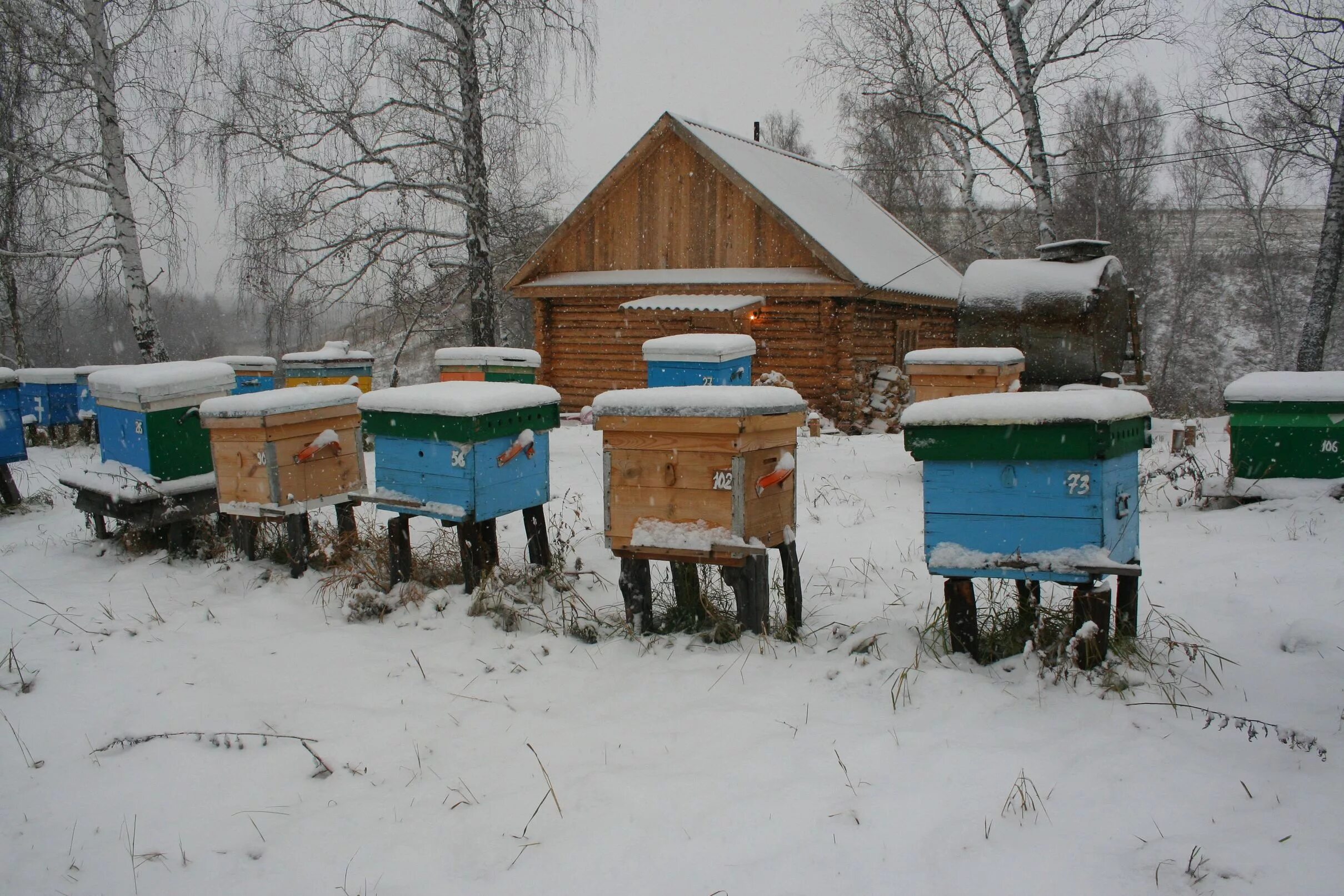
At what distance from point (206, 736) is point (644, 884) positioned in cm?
209

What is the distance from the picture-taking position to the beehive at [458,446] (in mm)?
4246

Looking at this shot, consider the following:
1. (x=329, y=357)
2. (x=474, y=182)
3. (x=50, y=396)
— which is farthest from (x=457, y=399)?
(x=50, y=396)

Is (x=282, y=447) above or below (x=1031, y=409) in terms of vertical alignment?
below

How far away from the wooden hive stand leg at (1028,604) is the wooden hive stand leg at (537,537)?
262 centimetres

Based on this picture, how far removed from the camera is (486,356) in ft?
33.1

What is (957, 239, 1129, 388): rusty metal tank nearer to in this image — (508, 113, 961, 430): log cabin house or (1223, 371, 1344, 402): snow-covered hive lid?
(508, 113, 961, 430): log cabin house

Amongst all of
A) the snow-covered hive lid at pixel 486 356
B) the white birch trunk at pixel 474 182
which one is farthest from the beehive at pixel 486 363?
the white birch trunk at pixel 474 182

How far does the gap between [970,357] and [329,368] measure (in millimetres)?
9352

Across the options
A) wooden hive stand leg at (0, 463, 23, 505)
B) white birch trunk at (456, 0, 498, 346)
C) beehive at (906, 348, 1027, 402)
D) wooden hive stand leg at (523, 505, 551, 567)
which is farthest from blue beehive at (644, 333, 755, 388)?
wooden hive stand leg at (0, 463, 23, 505)

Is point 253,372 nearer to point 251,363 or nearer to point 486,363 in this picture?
point 251,363

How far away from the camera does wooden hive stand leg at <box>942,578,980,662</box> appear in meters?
3.46

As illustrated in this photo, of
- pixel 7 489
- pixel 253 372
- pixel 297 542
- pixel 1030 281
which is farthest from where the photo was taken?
pixel 253 372

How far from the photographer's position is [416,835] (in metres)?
2.67

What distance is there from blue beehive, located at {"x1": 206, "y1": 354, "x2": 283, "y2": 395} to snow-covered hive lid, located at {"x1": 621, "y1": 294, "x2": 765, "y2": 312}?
5.78 meters
